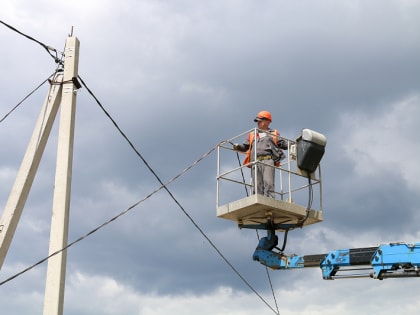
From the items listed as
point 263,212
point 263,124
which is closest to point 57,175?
point 263,212

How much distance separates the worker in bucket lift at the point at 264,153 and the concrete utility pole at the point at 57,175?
3.83m

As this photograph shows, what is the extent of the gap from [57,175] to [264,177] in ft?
14.5

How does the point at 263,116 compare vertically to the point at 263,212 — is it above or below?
above

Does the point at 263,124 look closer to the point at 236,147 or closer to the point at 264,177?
the point at 236,147

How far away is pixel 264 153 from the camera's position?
505 inches

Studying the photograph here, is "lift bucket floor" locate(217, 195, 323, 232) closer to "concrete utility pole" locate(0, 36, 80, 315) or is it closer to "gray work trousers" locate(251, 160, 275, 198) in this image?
"gray work trousers" locate(251, 160, 275, 198)

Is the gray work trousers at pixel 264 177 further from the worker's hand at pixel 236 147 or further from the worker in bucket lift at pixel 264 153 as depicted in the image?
the worker's hand at pixel 236 147

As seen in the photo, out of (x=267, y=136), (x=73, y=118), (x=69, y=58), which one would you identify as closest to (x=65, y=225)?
(x=73, y=118)

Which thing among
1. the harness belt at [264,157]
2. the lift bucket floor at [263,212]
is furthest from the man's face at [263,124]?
the lift bucket floor at [263,212]

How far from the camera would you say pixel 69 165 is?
11.3 m

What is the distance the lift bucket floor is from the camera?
1180 centimetres

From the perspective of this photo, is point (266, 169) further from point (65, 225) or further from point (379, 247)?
point (65, 225)

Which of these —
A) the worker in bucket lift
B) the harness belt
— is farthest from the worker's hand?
the harness belt

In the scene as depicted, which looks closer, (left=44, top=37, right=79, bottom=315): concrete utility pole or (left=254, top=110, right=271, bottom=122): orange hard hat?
(left=44, top=37, right=79, bottom=315): concrete utility pole
